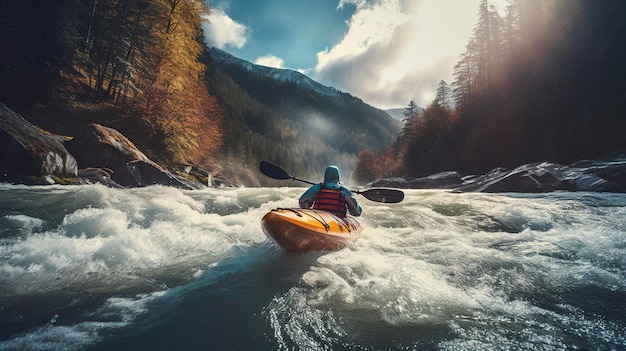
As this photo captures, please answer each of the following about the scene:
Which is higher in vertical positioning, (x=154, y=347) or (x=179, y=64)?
(x=179, y=64)

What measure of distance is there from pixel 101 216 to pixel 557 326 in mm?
7185

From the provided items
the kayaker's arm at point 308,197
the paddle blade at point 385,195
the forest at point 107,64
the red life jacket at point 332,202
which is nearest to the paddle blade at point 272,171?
the kayaker's arm at point 308,197

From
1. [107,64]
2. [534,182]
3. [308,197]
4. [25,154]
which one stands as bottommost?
[308,197]

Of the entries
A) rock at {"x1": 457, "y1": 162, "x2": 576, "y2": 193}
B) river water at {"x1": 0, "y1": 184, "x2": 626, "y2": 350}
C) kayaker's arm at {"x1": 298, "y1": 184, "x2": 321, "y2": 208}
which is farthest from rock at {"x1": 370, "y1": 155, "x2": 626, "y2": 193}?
kayaker's arm at {"x1": 298, "y1": 184, "x2": 321, "y2": 208}

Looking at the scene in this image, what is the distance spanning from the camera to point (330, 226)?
5.36 meters

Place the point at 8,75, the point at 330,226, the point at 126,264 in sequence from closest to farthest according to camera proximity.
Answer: the point at 126,264, the point at 330,226, the point at 8,75

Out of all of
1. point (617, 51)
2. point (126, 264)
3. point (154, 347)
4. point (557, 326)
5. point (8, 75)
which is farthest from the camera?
point (617, 51)

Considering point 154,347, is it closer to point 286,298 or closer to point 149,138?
point 286,298

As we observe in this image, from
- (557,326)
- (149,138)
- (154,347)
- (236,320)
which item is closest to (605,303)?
(557,326)

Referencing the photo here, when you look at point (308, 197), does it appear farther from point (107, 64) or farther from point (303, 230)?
point (107, 64)

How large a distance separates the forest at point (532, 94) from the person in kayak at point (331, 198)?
22.4 metres

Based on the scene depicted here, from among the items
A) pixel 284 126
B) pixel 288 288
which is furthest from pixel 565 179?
pixel 284 126

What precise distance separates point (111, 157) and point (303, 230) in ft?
40.7

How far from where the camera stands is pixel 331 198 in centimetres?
670
